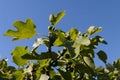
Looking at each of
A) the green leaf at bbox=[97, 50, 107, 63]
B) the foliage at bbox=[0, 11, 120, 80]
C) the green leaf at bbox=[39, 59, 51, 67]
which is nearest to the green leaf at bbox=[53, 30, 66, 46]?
the foliage at bbox=[0, 11, 120, 80]

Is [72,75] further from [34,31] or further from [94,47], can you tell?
[34,31]

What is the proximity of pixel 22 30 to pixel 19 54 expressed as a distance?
267mm

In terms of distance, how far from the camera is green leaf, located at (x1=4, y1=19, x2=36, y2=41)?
3.22 metres

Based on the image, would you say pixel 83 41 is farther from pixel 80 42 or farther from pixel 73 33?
pixel 73 33

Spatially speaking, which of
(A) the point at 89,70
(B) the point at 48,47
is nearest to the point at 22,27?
(B) the point at 48,47

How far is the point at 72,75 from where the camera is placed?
3.33m

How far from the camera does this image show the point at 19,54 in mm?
3213

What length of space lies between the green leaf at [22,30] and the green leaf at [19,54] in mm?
151

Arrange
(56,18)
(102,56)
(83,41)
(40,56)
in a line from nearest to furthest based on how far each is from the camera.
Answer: (83,41) < (40,56) < (56,18) < (102,56)

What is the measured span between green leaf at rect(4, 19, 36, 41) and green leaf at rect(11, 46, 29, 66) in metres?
0.15

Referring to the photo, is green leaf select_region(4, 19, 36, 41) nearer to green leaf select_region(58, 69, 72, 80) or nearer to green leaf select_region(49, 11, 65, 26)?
green leaf select_region(49, 11, 65, 26)

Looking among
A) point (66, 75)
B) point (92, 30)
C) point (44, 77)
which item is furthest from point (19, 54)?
point (92, 30)

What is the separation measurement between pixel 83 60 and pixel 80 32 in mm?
357

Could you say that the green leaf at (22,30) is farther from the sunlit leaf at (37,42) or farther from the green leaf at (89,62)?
the green leaf at (89,62)
